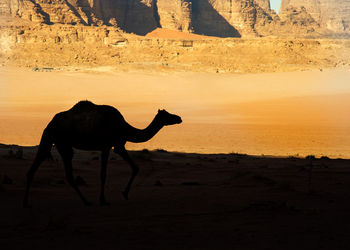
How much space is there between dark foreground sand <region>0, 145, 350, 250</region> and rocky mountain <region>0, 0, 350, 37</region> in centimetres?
10671

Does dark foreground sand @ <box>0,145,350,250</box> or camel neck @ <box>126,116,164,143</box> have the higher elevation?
camel neck @ <box>126,116,164,143</box>

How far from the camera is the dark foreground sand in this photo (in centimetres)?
566

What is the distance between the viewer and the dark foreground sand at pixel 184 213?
5664 mm

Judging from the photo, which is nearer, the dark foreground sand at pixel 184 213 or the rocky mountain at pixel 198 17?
the dark foreground sand at pixel 184 213

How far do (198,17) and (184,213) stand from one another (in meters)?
169

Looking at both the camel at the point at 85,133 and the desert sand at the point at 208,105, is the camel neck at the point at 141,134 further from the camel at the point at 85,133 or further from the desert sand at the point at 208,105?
the desert sand at the point at 208,105

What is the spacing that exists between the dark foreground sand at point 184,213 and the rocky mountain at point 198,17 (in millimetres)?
106706

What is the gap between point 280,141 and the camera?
22.4 meters

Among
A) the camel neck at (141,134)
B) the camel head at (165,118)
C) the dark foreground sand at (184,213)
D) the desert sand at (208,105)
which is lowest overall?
the desert sand at (208,105)

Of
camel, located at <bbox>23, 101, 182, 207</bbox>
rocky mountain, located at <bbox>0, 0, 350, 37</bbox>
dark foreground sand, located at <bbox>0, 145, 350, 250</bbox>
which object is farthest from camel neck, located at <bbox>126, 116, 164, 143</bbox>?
rocky mountain, located at <bbox>0, 0, 350, 37</bbox>

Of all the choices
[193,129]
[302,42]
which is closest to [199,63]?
[302,42]

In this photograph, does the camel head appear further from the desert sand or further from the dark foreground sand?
the desert sand

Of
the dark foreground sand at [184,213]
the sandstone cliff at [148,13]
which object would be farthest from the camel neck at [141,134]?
the sandstone cliff at [148,13]

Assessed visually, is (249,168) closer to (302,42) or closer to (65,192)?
(65,192)
